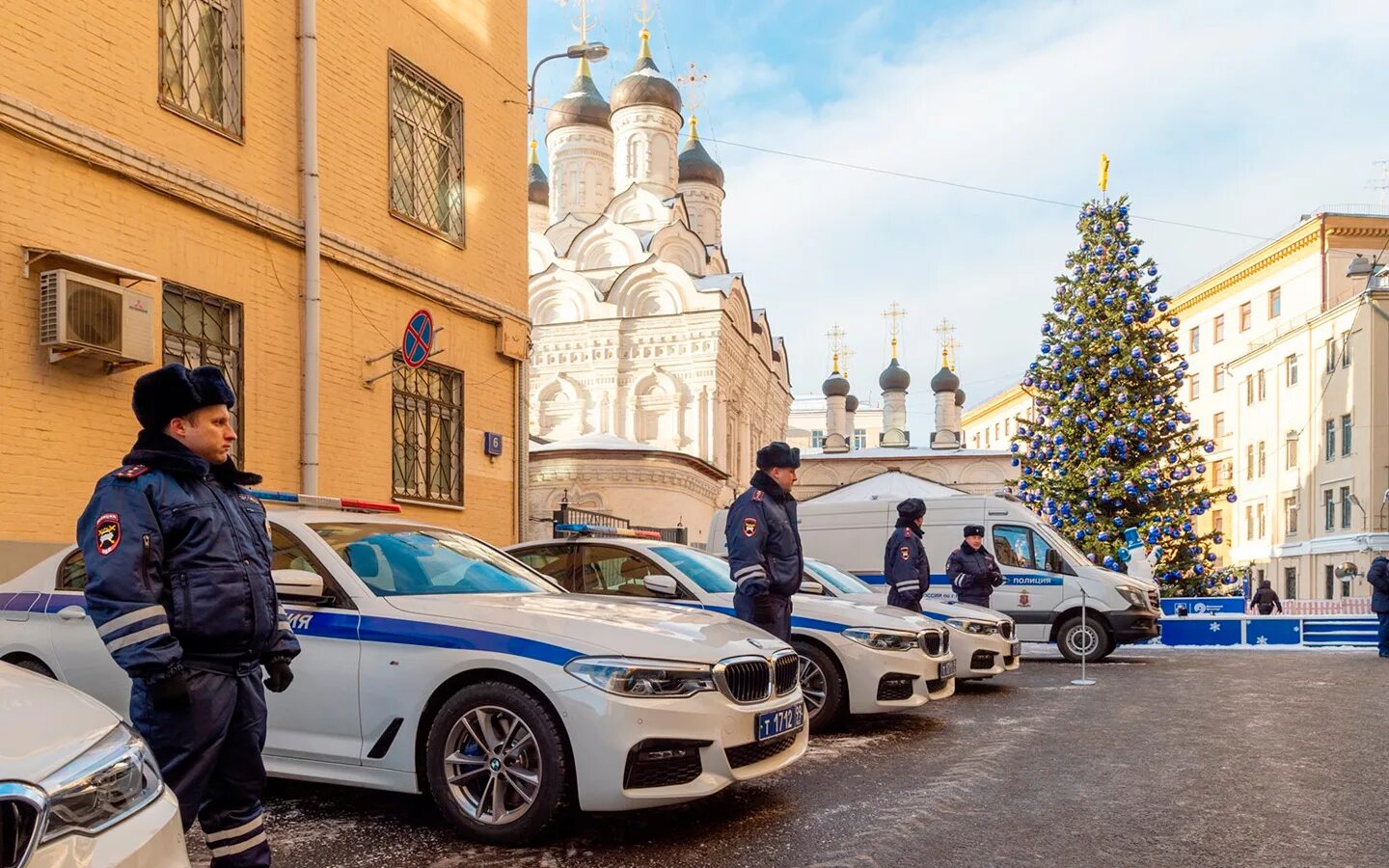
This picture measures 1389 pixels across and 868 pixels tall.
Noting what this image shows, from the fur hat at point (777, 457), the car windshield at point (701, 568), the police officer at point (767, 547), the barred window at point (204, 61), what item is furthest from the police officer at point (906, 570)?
the barred window at point (204, 61)

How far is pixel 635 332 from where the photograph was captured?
44.4m

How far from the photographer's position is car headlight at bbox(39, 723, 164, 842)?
2592 millimetres

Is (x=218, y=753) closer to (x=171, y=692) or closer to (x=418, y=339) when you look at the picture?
(x=171, y=692)

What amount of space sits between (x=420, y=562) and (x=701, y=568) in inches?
130

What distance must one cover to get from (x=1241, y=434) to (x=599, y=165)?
3041 cm

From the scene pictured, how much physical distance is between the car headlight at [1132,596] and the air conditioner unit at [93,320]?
12.2m

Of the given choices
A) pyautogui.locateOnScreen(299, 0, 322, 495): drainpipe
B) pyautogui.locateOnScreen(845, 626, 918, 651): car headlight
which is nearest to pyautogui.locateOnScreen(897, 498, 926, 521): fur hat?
pyautogui.locateOnScreen(845, 626, 918, 651): car headlight

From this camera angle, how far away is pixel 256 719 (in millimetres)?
3965

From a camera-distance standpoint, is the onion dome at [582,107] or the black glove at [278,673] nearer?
the black glove at [278,673]

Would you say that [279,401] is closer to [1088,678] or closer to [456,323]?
[456,323]

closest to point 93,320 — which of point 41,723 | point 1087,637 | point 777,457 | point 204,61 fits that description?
point 204,61

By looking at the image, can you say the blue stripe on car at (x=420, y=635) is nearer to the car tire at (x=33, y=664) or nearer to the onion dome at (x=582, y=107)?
the car tire at (x=33, y=664)

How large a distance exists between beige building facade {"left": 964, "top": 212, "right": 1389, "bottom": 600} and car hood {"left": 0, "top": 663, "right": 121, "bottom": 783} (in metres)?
37.5

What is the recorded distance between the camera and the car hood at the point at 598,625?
5199mm
